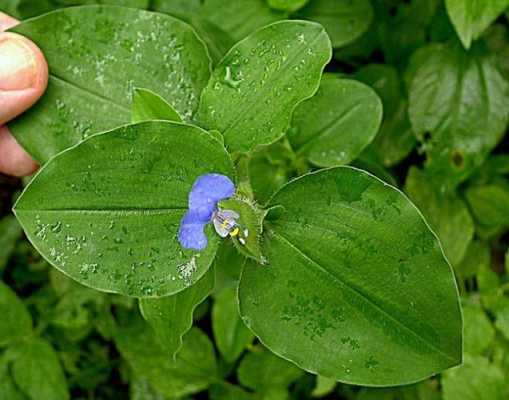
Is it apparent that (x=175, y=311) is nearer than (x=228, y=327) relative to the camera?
Yes

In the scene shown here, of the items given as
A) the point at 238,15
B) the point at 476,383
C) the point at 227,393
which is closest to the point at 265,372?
the point at 227,393

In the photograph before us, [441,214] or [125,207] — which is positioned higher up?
[125,207]

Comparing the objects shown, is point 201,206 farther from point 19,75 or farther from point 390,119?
point 390,119

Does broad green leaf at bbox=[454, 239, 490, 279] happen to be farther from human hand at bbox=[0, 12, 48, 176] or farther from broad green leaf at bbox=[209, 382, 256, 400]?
human hand at bbox=[0, 12, 48, 176]

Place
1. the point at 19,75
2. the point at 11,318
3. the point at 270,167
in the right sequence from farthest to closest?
1. the point at 11,318
2. the point at 270,167
3. the point at 19,75

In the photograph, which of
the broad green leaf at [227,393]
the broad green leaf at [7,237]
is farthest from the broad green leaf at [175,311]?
the broad green leaf at [7,237]

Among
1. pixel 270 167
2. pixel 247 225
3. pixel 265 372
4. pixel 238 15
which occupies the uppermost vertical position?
pixel 247 225

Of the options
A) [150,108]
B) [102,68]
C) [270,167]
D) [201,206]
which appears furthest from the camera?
[270,167]

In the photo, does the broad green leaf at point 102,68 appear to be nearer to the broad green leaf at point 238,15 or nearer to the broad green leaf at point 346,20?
the broad green leaf at point 238,15
